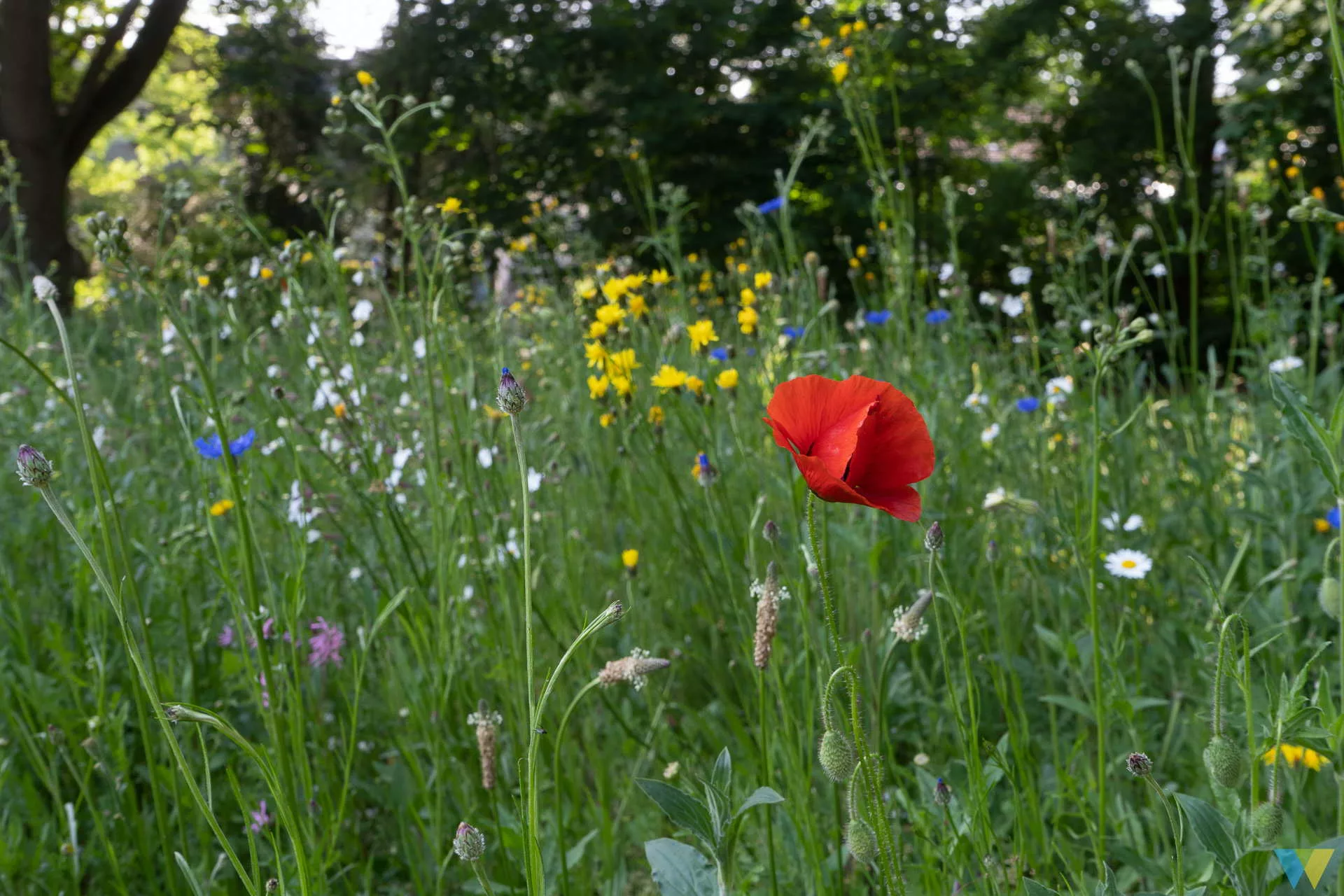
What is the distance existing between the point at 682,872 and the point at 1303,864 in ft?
1.43

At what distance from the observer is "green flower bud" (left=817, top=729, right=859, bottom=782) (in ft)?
2.36

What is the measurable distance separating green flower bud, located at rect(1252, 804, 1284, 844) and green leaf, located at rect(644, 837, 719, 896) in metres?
0.40

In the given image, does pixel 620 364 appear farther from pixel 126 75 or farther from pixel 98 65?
pixel 98 65

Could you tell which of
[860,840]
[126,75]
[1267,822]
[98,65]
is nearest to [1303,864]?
[1267,822]

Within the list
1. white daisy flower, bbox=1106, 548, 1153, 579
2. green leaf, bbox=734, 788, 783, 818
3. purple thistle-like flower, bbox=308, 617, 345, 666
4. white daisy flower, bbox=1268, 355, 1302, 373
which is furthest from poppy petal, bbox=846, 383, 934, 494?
white daisy flower, bbox=1268, 355, 1302, 373

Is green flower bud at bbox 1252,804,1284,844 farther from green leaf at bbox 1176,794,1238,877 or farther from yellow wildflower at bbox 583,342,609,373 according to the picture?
yellow wildflower at bbox 583,342,609,373

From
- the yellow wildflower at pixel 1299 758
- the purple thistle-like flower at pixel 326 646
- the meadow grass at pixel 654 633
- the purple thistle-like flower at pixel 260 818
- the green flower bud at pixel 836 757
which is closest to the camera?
the green flower bud at pixel 836 757

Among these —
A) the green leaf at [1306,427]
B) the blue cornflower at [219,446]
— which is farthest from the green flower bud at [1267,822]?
the blue cornflower at [219,446]

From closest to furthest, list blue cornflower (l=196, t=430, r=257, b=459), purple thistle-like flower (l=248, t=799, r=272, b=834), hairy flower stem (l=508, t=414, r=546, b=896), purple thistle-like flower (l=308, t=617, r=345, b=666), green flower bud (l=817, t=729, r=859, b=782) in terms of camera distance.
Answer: hairy flower stem (l=508, t=414, r=546, b=896)
green flower bud (l=817, t=729, r=859, b=782)
purple thistle-like flower (l=248, t=799, r=272, b=834)
blue cornflower (l=196, t=430, r=257, b=459)
purple thistle-like flower (l=308, t=617, r=345, b=666)

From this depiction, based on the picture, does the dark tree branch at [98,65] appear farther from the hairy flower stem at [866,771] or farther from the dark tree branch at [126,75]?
the hairy flower stem at [866,771]

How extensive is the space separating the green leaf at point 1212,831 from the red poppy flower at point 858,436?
0.92ft

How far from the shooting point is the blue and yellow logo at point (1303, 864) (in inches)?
26.4

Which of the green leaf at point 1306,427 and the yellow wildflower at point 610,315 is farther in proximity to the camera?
the yellow wildflower at point 610,315

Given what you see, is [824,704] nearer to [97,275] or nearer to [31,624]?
[31,624]
